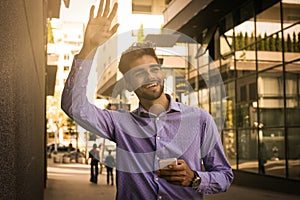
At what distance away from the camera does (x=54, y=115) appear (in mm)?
45125

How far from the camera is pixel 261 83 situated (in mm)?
15625

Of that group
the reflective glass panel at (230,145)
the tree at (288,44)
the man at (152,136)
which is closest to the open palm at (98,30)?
the man at (152,136)

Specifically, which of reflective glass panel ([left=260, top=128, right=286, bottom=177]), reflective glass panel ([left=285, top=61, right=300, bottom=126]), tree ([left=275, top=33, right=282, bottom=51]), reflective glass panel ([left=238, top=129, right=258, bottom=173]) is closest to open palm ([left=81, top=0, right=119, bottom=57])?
reflective glass panel ([left=285, top=61, right=300, bottom=126])

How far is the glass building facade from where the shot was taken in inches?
544

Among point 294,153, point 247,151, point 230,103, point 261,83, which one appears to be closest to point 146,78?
point 294,153

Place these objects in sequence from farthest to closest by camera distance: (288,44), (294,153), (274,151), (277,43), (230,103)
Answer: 1. (230,103)
2. (274,151)
3. (277,43)
4. (288,44)
5. (294,153)

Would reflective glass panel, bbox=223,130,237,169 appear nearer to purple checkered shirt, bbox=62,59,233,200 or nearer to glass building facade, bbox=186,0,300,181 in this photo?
glass building facade, bbox=186,0,300,181

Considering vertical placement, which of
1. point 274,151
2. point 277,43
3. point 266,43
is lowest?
point 274,151

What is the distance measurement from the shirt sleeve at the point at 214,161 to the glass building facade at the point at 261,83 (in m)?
10.2

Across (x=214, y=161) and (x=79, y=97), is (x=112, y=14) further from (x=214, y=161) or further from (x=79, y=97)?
(x=214, y=161)

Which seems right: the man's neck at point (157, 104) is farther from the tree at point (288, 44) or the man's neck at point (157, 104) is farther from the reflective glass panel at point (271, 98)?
the reflective glass panel at point (271, 98)

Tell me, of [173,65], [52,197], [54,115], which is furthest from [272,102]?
[54,115]

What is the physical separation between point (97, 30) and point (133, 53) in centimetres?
27

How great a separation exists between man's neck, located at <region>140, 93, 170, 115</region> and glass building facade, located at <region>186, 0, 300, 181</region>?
10161 millimetres
